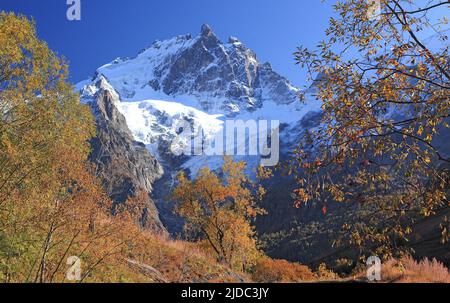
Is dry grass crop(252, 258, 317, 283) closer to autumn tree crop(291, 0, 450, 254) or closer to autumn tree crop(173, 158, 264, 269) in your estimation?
autumn tree crop(173, 158, 264, 269)

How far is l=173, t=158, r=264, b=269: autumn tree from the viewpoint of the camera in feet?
109

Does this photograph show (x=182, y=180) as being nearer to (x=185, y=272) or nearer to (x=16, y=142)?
(x=185, y=272)

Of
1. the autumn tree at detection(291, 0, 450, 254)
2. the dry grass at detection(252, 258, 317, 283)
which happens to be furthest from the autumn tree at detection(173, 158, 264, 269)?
the autumn tree at detection(291, 0, 450, 254)

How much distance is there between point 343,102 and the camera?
8.98 m

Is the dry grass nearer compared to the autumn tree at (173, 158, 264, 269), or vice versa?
the dry grass

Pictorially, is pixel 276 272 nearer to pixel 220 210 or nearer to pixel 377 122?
pixel 220 210

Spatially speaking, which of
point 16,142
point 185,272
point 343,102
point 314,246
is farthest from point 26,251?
point 314,246

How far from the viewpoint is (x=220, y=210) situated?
113ft

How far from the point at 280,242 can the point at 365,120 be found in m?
163

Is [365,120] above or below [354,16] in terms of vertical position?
below

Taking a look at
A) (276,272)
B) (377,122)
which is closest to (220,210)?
(276,272)

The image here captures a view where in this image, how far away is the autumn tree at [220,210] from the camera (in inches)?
1314

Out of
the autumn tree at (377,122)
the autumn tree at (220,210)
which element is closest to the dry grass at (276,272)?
the autumn tree at (220,210)

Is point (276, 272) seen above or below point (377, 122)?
below
